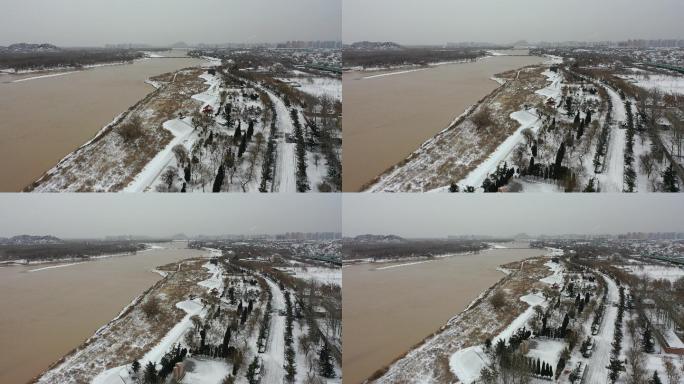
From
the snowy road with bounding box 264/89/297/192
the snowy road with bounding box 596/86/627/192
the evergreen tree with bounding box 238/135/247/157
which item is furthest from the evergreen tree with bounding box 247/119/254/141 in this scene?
the snowy road with bounding box 596/86/627/192

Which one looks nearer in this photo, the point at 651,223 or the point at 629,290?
the point at 651,223

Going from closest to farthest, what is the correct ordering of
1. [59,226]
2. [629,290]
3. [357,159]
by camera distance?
[59,226] → [357,159] → [629,290]

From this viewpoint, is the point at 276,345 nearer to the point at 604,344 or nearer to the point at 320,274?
the point at 320,274

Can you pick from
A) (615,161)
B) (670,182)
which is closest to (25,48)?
(615,161)

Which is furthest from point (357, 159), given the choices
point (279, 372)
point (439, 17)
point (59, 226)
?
point (59, 226)

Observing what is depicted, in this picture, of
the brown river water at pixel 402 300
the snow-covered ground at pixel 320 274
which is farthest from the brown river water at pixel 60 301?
the brown river water at pixel 402 300

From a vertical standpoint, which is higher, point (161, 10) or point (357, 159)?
point (161, 10)

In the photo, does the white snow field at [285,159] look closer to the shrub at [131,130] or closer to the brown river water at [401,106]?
the brown river water at [401,106]

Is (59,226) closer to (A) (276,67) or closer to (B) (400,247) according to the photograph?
(A) (276,67)
